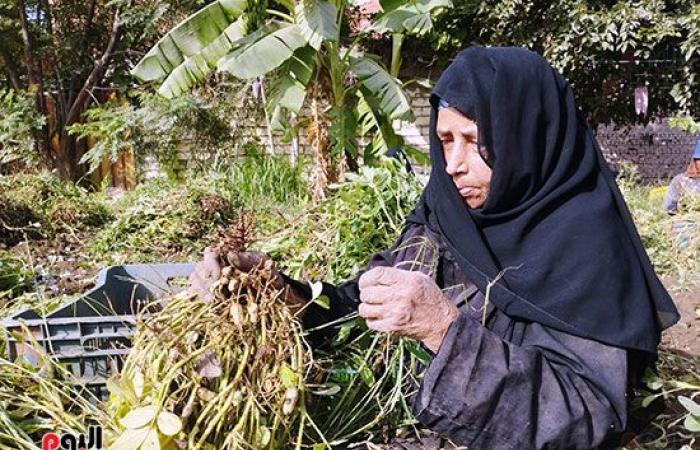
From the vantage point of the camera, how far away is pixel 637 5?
763cm

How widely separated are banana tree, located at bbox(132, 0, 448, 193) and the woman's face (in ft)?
13.2

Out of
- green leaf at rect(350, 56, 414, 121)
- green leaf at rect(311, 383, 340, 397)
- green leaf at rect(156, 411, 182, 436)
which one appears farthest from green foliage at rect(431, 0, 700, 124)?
green leaf at rect(156, 411, 182, 436)

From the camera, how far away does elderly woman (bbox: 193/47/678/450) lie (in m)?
1.19

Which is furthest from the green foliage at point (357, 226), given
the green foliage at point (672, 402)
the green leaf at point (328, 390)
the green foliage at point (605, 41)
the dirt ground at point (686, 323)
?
the green foliage at point (605, 41)

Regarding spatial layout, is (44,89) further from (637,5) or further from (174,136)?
(637,5)

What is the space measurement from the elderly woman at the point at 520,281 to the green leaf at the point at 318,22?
4029 millimetres

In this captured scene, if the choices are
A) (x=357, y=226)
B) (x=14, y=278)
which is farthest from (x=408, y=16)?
(x=357, y=226)

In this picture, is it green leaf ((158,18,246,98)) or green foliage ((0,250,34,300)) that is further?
green leaf ((158,18,246,98))

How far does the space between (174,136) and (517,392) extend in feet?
28.1

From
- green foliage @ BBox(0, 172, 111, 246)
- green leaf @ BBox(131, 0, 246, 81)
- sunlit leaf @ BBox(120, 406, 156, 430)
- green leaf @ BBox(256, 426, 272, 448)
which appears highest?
green leaf @ BBox(131, 0, 246, 81)

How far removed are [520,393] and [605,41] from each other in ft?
24.5

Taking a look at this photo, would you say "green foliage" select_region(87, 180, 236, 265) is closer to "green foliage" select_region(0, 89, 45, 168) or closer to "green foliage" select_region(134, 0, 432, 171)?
"green foliage" select_region(134, 0, 432, 171)

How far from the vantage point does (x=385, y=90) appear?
5.96 meters

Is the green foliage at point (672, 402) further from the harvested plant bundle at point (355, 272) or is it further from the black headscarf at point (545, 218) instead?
the harvested plant bundle at point (355, 272)
